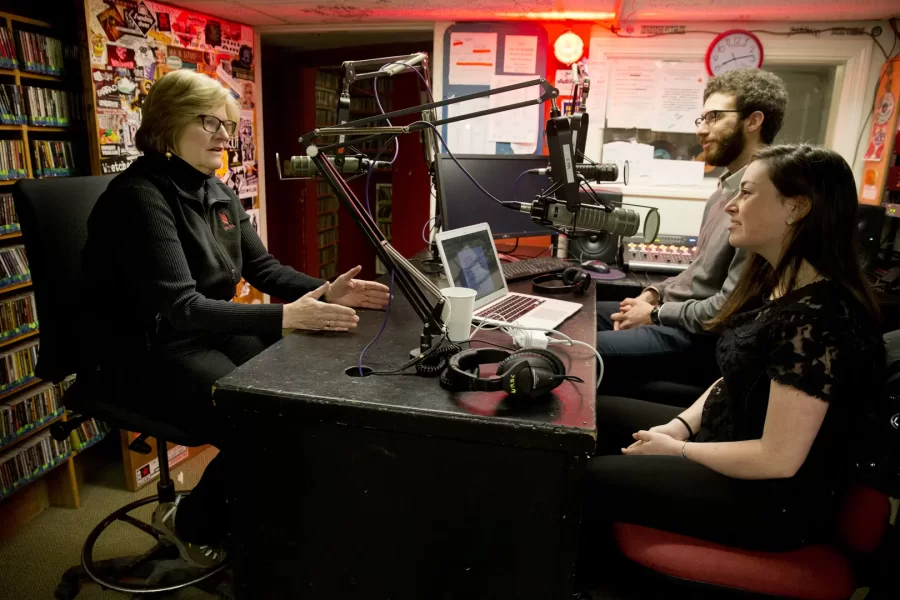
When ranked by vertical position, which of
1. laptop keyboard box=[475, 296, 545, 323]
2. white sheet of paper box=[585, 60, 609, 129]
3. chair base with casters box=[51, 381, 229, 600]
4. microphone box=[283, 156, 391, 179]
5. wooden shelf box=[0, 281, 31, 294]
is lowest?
chair base with casters box=[51, 381, 229, 600]

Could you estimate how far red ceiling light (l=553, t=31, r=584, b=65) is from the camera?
2.84 meters

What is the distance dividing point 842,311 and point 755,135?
1.20 m

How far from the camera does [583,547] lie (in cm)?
134

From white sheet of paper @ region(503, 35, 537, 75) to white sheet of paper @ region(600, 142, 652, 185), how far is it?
22.5 inches

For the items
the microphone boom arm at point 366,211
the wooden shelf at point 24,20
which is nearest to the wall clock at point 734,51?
the microphone boom arm at point 366,211

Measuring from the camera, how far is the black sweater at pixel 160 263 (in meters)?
1.46

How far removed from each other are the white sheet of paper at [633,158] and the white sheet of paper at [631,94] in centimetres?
10

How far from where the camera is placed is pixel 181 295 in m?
1.45

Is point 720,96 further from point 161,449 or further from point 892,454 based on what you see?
point 161,449

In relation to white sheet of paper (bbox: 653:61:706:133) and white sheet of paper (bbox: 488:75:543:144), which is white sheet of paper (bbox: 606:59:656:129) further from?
white sheet of paper (bbox: 488:75:543:144)

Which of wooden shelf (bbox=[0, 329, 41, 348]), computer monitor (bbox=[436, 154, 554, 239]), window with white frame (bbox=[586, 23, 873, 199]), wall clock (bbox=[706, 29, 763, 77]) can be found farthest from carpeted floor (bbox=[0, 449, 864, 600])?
wall clock (bbox=[706, 29, 763, 77])

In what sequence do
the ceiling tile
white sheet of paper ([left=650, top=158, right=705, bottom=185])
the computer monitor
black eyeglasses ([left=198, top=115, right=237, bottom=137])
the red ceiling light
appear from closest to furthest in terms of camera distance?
black eyeglasses ([left=198, top=115, right=237, bottom=137]), the computer monitor, the ceiling tile, the red ceiling light, white sheet of paper ([left=650, top=158, right=705, bottom=185])

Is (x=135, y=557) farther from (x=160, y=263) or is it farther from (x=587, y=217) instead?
(x=587, y=217)

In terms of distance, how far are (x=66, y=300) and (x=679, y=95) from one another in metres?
2.75
